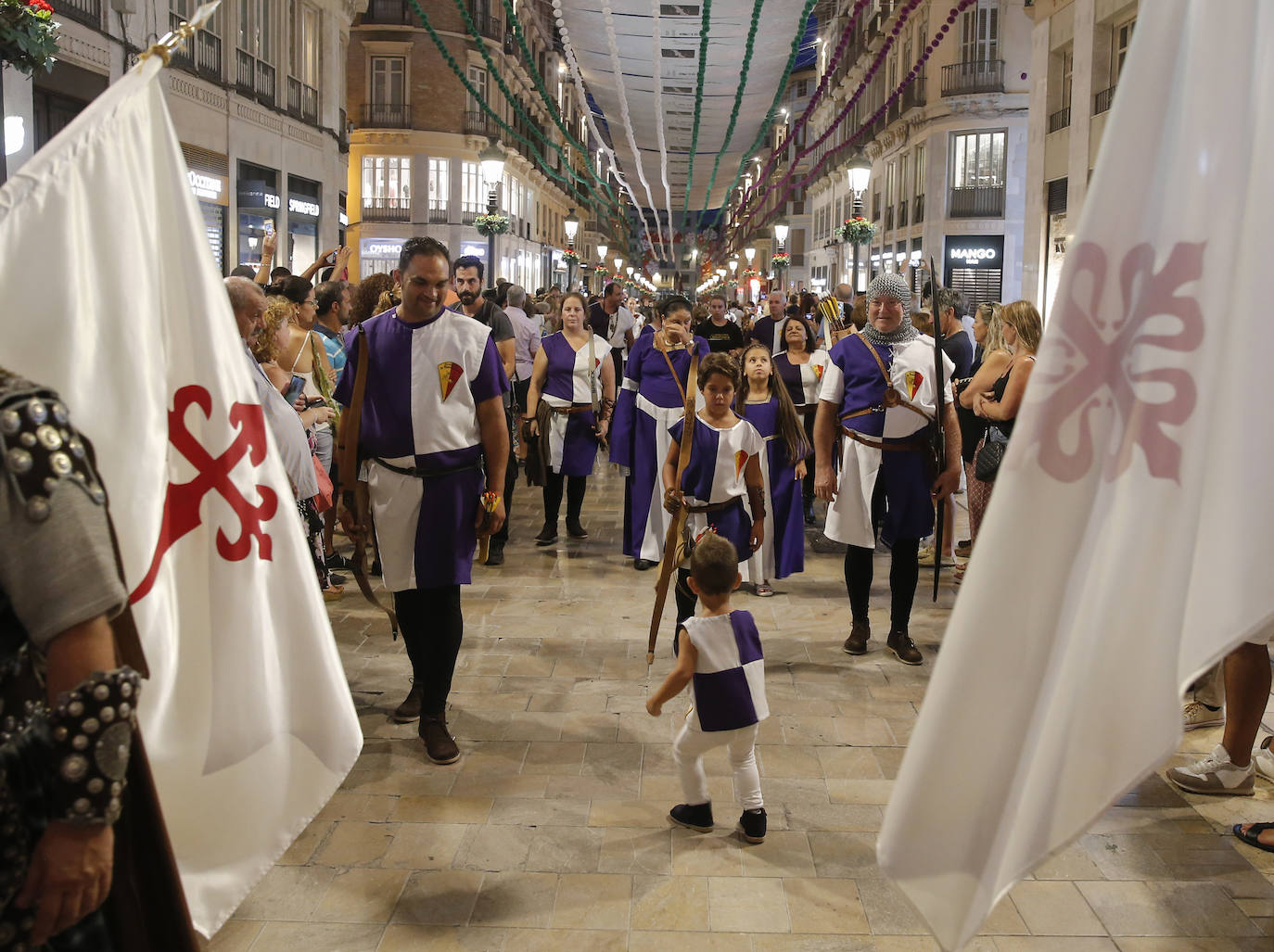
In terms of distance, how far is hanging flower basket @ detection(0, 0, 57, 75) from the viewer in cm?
567

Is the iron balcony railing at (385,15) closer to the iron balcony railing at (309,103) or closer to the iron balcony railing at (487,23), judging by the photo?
the iron balcony railing at (487,23)

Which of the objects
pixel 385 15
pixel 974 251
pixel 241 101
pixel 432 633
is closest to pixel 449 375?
pixel 432 633

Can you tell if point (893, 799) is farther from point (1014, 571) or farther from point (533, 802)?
point (533, 802)

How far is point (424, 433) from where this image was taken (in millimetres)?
4809

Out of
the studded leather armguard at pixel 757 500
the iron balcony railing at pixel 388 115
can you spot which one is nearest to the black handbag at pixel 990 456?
the studded leather armguard at pixel 757 500

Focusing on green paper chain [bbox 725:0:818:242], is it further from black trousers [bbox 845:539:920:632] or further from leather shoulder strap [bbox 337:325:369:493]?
leather shoulder strap [bbox 337:325:369:493]

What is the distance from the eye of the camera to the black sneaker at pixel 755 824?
4066mm

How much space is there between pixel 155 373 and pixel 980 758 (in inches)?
69.1

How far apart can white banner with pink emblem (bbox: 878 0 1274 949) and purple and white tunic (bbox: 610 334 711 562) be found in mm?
5424

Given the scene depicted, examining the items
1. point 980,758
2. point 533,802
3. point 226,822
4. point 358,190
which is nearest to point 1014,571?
point 980,758

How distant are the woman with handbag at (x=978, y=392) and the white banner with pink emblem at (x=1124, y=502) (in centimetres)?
417

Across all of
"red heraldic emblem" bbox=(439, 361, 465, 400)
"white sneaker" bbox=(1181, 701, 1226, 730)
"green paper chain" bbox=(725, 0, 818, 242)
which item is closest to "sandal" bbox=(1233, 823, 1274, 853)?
"white sneaker" bbox=(1181, 701, 1226, 730)

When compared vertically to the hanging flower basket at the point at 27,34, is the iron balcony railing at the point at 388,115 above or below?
above

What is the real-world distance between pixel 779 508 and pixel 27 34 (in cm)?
482
